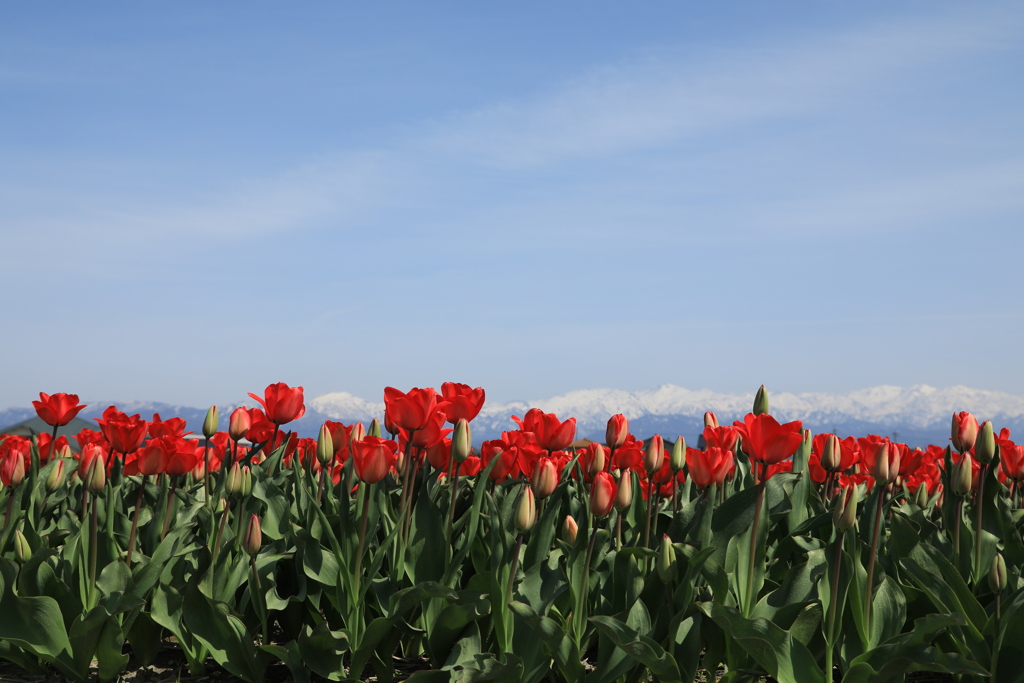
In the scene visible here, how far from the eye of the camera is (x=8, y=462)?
4.80 metres

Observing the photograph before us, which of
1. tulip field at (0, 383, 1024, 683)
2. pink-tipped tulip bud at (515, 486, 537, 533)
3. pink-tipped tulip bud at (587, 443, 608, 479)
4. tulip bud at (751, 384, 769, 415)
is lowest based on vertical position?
tulip field at (0, 383, 1024, 683)

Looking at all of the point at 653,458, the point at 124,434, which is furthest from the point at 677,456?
the point at 124,434

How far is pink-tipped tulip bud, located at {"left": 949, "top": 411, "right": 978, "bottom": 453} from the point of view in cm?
466

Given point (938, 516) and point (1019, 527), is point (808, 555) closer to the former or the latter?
point (1019, 527)

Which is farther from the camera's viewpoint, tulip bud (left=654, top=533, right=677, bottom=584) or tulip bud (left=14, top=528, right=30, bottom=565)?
tulip bud (left=14, top=528, right=30, bottom=565)

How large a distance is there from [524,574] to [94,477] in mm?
2440

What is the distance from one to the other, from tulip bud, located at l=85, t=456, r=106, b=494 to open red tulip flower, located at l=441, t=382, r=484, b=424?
→ 6.37ft

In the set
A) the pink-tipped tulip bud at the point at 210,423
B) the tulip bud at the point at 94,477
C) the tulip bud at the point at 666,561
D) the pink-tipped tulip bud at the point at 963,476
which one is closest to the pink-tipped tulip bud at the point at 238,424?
the pink-tipped tulip bud at the point at 210,423

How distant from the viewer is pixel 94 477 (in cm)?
425

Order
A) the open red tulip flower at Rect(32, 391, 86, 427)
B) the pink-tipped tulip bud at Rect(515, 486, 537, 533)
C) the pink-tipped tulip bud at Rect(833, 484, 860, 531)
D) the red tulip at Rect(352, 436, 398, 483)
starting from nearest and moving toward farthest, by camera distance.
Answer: the pink-tipped tulip bud at Rect(833, 484, 860, 531) → the pink-tipped tulip bud at Rect(515, 486, 537, 533) → the red tulip at Rect(352, 436, 398, 483) → the open red tulip flower at Rect(32, 391, 86, 427)

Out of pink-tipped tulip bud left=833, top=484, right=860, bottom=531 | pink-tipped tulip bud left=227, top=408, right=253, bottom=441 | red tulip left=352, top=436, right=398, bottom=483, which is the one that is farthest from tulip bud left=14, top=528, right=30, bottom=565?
pink-tipped tulip bud left=833, top=484, right=860, bottom=531

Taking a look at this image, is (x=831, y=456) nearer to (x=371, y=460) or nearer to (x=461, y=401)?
(x=461, y=401)

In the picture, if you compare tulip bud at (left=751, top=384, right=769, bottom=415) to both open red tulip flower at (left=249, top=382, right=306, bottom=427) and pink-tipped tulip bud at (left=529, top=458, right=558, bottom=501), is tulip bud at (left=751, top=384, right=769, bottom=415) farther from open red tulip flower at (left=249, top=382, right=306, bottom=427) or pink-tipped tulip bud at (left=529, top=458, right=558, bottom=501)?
open red tulip flower at (left=249, top=382, right=306, bottom=427)

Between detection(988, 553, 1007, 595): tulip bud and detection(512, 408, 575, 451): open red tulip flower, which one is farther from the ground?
detection(512, 408, 575, 451): open red tulip flower
